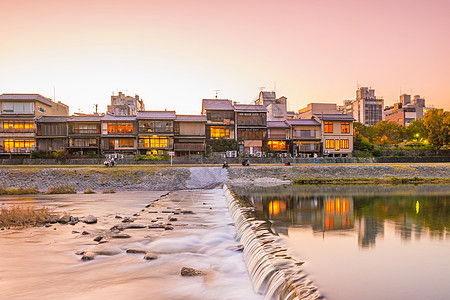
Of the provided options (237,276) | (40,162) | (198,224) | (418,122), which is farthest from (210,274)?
(418,122)

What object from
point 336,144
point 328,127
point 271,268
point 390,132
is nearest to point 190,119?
point 328,127

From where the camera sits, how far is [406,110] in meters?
120

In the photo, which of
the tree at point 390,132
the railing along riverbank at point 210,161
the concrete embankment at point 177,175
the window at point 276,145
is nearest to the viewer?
the concrete embankment at point 177,175

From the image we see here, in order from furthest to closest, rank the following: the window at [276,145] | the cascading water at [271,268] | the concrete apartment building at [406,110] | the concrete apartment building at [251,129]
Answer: the concrete apartment building at [406,110] < the window at [276,145] < the concrete apartment building at [251,129] < the cascading water at [271,268]

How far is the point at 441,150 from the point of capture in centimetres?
5181

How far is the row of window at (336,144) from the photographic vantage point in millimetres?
55656

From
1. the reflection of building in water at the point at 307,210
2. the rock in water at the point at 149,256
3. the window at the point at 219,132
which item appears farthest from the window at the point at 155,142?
the rock in water at the point at 149,256

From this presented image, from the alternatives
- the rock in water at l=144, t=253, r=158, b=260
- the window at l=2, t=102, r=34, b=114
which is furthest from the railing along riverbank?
the rock in water at l=144, t=253, r=158, b=260

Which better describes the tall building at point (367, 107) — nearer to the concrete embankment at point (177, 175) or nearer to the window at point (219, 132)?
the window at point (219, 132)

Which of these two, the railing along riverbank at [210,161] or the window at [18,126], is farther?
the window at [18,126]

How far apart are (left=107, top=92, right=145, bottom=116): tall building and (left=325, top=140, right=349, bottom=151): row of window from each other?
46081 millimetres

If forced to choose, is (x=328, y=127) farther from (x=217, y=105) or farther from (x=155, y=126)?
(x=155, y=126)

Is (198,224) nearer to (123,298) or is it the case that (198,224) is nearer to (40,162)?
(123,298)

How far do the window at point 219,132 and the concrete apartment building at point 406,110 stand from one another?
86.5 metres
